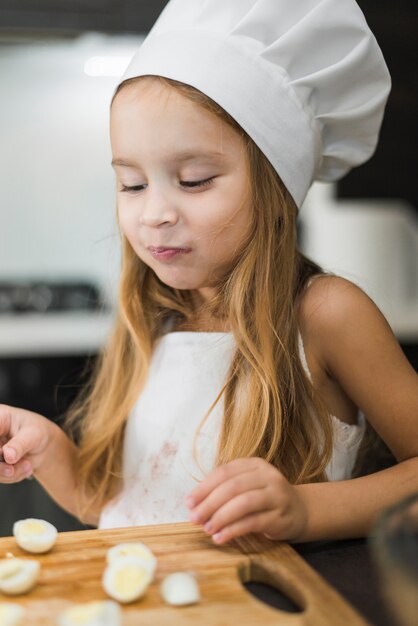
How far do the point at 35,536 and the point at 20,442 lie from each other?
0.68ft

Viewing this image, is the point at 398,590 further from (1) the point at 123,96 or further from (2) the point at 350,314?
(1) the point at 123,96

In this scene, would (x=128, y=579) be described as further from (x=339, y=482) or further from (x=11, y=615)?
(x=339, y=482)

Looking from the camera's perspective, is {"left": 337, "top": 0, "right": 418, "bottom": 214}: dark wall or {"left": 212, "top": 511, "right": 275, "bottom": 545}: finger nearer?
{"left": 212, "top": 511, "right": 275, "bottom": 545}: finger

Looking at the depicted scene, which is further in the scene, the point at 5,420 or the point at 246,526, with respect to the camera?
A: the point at 5,420

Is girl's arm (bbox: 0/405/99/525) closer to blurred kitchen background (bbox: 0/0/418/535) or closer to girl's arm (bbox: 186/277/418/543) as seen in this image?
girl's arm (bbox: 186/277/418/543)

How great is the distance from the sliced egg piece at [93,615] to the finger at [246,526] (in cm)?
12

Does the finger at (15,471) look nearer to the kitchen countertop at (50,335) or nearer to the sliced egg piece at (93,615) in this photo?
the sliced egg piece at (93,615)

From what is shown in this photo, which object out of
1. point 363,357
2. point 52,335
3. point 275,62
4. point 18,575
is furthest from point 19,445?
point 52,335

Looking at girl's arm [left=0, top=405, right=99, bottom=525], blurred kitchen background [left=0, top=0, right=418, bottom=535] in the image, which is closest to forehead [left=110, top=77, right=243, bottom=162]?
girl's arm [left=0, top=405, right=99, bottom=525]

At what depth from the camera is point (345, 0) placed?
0.86m

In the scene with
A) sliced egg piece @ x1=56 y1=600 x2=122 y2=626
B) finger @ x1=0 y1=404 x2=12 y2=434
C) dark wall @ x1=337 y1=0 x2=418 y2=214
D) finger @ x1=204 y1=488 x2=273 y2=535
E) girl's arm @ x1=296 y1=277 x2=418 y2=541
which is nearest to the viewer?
sliced egg piece @ x1=56 y1=600 x2=122 y2=626

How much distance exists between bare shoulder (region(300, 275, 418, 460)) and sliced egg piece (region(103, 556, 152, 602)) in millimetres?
343

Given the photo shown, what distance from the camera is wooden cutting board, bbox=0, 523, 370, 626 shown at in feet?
1.81

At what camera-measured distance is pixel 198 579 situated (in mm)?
615
